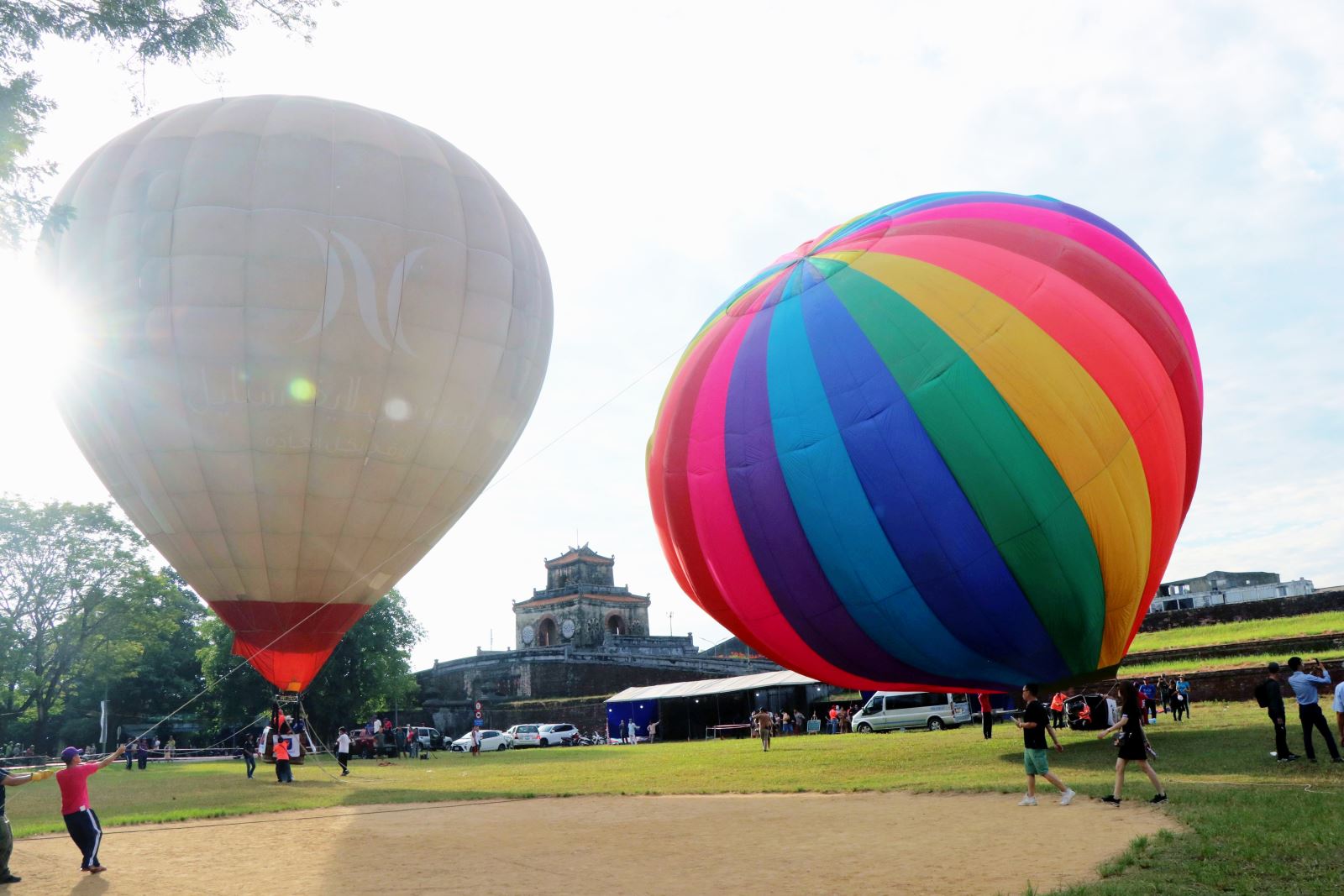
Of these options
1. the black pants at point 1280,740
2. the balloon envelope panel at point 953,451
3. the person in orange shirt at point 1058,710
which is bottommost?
the person in orange shirt at point 1058,710

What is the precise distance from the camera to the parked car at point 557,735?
44.4 m

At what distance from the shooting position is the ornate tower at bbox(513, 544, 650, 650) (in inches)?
3029

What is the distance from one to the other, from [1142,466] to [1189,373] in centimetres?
212

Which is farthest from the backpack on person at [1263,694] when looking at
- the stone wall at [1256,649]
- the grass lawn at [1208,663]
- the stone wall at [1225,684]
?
the stone wall at [1256,649]

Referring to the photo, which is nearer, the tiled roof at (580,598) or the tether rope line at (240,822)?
→ the tether rope line at (240,822)

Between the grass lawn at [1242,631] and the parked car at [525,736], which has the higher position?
the grass lawn at [1242,631]

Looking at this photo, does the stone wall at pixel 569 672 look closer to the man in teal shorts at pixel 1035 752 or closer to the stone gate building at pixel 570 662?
the stone gate building at pixel 570 662

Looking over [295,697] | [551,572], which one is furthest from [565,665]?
[295,697]

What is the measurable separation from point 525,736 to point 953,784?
3408 cm

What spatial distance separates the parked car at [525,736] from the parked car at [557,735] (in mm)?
135

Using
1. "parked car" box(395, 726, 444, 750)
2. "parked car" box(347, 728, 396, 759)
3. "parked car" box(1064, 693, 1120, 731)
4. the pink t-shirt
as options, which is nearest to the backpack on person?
"parked car" box(1064, 693, 1120, 731)

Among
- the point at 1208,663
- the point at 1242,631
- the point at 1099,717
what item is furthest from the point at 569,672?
the point at 1099,717

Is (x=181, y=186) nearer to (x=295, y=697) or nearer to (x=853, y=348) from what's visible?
(x=295, y=697)

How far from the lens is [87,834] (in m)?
9.55
